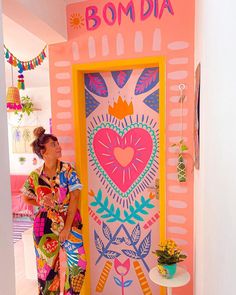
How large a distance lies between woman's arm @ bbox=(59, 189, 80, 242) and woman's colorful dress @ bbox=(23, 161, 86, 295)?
0.11ft

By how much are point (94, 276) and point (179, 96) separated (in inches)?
69.3

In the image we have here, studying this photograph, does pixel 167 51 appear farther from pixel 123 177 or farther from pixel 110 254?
pixel 110 254

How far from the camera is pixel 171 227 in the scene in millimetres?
2262

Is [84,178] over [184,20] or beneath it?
beneath

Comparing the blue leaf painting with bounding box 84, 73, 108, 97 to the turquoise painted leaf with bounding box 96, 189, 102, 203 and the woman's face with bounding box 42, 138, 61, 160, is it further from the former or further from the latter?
the turquoise painted leaf with bounding box 96, 189, 102, 203

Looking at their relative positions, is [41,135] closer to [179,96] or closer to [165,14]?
[179,96]

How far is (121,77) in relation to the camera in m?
2.44

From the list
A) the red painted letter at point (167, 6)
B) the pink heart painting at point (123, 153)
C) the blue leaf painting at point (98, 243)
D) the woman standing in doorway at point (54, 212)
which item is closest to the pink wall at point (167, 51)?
the red painted letter at point (167, 6)

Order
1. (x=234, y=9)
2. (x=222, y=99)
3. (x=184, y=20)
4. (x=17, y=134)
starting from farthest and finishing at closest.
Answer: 1. (x=17, y=134)
2. (x=184, y=20)
3. (x=222, y=99)
4. (x=234, y=9)

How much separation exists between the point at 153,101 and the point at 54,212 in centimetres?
118

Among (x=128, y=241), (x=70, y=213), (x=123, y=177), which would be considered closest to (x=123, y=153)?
(x=123, y=177)

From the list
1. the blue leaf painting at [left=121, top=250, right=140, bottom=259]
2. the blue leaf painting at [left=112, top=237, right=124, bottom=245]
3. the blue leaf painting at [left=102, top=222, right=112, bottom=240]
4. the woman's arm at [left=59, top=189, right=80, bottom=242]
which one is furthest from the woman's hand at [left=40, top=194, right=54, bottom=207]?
the blue leaf painting at [left=121, top=250, right=140, bottom=259]

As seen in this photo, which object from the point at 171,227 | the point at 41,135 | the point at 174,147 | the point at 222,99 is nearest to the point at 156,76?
the point at 174,147

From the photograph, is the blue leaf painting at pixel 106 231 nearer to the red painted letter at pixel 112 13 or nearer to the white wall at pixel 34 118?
the red painted letter at pixel 112 13
